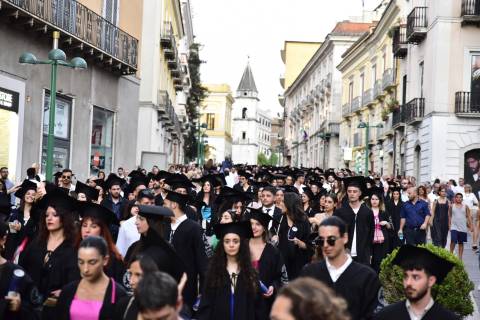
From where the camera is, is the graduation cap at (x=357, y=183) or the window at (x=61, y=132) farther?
the window at (x=61, y=132)

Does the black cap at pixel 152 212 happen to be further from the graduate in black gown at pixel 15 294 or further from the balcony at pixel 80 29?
the balcony at pixel 80 29

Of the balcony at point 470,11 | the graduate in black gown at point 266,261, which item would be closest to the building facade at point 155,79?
the balcony at point 470,11

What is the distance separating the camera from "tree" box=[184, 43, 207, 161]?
7962cm

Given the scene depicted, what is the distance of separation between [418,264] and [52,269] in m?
3.13

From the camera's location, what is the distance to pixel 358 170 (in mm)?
54906

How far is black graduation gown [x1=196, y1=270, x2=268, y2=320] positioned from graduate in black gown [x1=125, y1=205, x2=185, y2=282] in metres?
0.71

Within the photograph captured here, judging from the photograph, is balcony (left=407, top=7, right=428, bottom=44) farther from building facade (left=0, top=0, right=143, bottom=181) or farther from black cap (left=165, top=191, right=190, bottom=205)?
black cap (left=165, top=191, right=190, bottom=205)

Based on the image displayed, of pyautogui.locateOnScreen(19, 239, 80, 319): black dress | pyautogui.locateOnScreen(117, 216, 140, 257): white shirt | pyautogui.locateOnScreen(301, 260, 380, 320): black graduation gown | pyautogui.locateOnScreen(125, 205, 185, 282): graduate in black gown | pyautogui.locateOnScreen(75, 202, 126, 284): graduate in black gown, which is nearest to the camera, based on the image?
pyautogui.locateOnScreen(125, 205, 185, 282): graduate in black gown

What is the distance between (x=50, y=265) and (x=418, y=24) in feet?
106

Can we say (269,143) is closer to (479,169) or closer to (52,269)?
(479,169)

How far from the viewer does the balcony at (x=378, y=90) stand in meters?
51.4

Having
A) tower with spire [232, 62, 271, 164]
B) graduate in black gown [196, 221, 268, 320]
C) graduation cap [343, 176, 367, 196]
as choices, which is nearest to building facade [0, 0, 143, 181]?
graduation cap [343, 176, 367, 196]

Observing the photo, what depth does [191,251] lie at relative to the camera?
9852 millimetres

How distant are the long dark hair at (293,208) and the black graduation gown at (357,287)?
5.26 metres
